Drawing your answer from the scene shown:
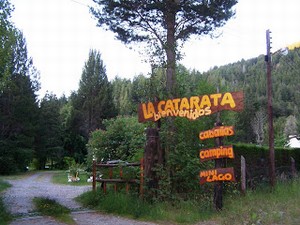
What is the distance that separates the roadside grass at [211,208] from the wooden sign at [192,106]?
272 cm

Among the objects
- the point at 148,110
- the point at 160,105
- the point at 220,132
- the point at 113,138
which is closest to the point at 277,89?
the point at 113,138

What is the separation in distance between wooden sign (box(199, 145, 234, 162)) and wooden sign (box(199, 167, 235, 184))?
373 mm

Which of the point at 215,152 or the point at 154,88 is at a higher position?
the point at 154,88

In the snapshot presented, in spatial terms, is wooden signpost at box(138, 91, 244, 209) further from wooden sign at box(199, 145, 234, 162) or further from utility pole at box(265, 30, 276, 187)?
utility pole at box(265, 30, 276, 187)

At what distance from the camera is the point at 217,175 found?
1105 centimetres

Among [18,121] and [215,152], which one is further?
[18,121]

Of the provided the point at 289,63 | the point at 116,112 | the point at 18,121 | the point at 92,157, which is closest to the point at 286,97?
the point at 289,63

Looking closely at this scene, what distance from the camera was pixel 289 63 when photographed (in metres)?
70.2

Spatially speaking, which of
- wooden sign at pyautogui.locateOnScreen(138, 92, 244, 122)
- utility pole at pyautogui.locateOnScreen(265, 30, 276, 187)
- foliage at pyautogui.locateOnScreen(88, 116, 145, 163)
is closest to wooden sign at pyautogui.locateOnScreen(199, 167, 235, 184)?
wooden sign at pyautogui.locateOnScreen(138, 92, 244, 122)

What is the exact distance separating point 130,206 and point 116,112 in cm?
4710

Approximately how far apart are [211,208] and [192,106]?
10.5 feet

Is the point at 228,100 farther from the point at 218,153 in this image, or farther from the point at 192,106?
the point at 218,153

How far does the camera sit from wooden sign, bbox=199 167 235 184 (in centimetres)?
1084

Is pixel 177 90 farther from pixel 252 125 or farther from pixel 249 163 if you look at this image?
pixel 252 125
